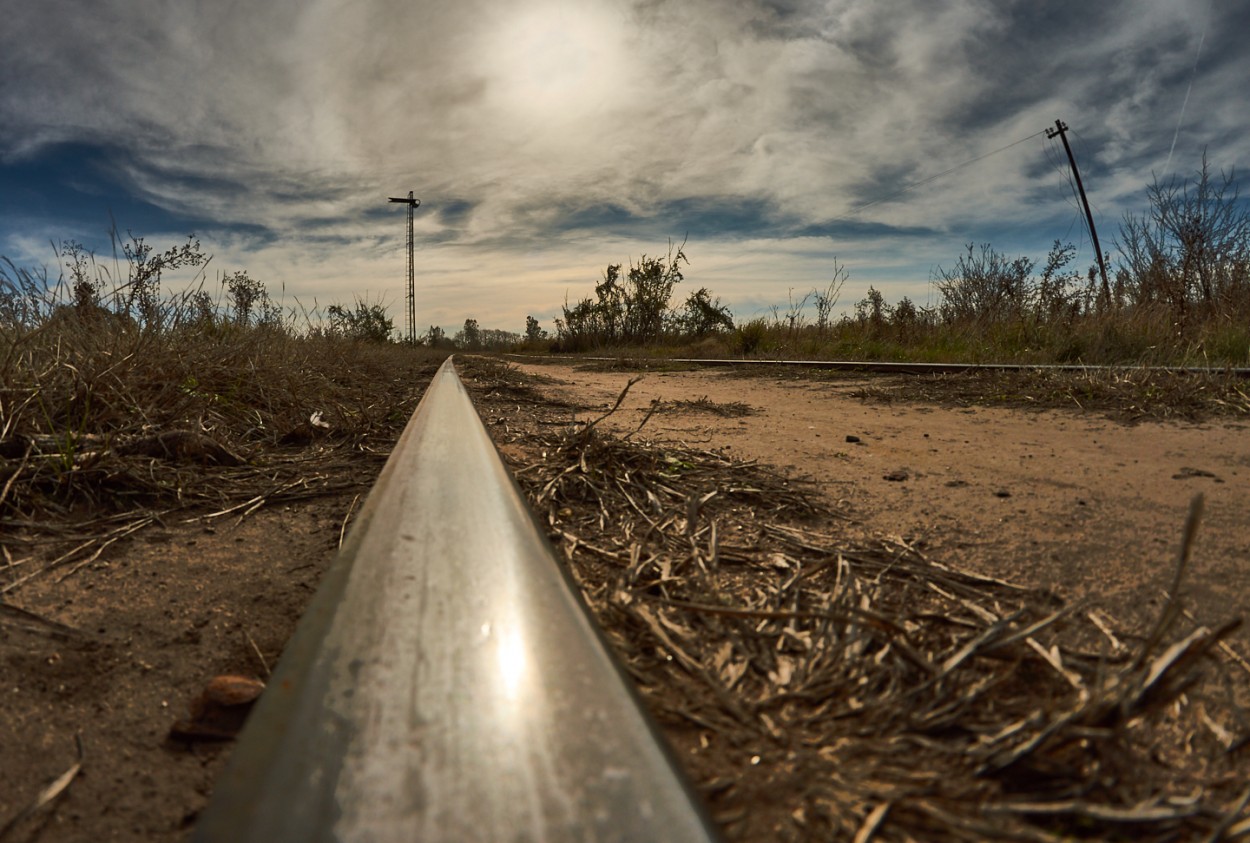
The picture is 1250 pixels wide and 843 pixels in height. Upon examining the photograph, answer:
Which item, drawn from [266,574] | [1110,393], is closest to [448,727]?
[266,574]

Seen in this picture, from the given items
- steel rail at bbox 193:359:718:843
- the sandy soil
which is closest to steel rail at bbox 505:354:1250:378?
the sandy soil

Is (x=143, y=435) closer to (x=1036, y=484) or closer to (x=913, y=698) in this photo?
(x=913, y=698)

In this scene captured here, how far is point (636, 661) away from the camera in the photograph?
87 cm

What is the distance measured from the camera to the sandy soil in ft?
4.01

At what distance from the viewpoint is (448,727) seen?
527mm

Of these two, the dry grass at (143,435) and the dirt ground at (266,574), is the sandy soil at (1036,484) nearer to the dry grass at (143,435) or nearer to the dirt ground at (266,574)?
the dirt ground at (266,574)

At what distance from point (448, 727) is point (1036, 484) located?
2026 millimetres

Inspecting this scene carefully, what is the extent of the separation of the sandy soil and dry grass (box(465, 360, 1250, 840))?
16 centimetres

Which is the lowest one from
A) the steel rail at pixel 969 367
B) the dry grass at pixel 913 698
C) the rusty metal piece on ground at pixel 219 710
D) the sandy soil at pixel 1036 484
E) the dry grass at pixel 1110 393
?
the rusty metal piece on ground at pixel 219 710

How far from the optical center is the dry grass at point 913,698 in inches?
22.2

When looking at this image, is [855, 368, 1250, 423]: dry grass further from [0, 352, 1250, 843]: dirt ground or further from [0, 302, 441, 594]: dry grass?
[0, 302, 441, 594]: dry grass

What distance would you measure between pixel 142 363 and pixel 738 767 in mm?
2948

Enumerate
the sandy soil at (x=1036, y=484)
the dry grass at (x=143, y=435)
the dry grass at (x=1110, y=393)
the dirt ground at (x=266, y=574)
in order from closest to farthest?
the dirt ground at (x=266, y=574) → the sandy soil at (x=1036, y=484) → the dry grass at (x=143, y=435) → the dry grass at (x=1110, y=393)

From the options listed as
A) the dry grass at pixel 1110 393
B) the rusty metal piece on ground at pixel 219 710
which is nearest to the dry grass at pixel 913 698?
the rusty metal piece on ground at pixel 219 710
